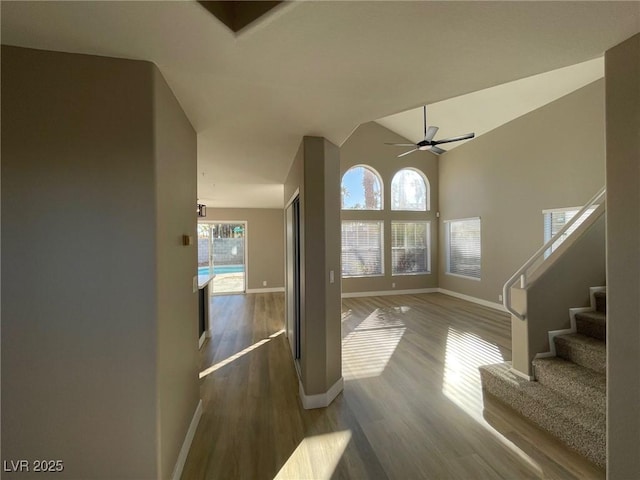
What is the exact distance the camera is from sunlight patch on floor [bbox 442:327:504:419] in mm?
2408

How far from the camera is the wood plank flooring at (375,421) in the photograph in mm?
1688

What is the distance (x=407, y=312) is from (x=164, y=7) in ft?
18.2

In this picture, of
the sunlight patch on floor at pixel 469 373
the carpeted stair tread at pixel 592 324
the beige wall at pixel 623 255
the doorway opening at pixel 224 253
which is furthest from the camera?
the doorway opening at pixel 224 253

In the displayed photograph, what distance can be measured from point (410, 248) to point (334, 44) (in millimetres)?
6909

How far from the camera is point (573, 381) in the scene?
2.02m

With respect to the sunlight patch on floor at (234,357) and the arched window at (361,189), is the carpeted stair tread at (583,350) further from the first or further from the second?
the arched window at (361,189)

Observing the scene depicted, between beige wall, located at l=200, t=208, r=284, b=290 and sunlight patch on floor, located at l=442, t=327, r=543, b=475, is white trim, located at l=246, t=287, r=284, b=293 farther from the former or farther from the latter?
sunlight patch on floor, located at l=442, t=327, r=543, b=475

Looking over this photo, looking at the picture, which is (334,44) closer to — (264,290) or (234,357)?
(234,357)

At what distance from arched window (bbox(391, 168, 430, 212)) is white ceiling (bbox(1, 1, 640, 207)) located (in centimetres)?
580

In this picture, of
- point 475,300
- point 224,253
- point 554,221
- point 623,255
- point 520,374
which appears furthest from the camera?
point 224,253

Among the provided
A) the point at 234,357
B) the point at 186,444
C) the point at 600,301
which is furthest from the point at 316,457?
the point at 600,301

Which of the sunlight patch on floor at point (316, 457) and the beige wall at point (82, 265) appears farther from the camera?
the sunlight patch on floor at point (316, 457)

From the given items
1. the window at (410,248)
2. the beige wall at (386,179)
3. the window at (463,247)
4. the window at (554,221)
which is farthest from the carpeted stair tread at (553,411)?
the window at (410,248)

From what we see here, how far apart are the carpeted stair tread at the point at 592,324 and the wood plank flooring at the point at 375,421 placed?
0.99m
